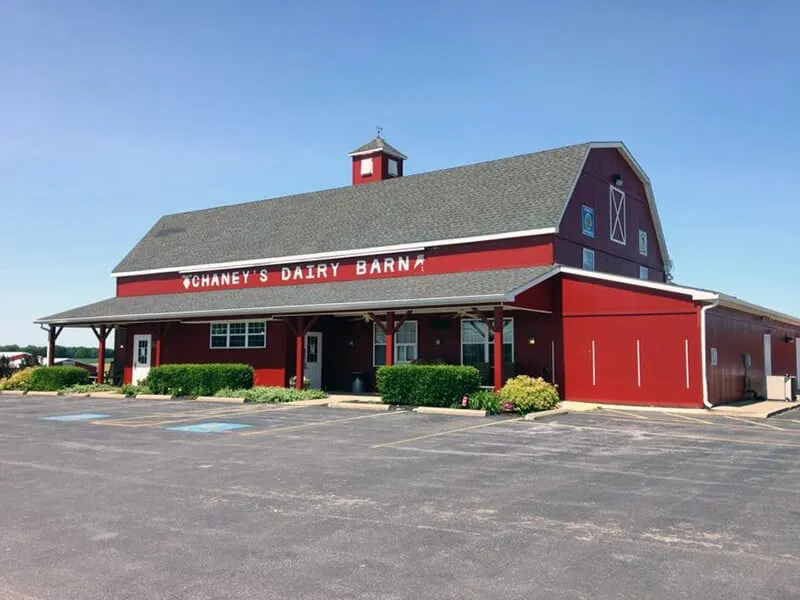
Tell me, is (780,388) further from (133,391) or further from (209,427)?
(133,391)

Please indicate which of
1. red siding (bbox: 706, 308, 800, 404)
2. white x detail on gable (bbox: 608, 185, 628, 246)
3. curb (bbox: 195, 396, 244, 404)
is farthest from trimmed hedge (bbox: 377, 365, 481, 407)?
white x detail on gable (bbox: 608, 185, 628, 246)

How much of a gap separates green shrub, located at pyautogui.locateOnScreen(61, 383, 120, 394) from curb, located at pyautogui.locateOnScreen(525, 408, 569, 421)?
17493mm

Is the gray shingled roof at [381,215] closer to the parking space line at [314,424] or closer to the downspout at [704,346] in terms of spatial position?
the downspout at [704,346]

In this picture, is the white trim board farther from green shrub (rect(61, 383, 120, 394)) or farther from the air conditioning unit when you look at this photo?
the air conditioning unit

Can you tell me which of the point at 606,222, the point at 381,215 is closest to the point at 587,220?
the point at 606,222

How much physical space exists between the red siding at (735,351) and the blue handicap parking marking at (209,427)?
42.3ft

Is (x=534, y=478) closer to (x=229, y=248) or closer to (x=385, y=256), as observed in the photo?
(x=385, y=256)

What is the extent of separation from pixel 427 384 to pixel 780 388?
39.0 ft

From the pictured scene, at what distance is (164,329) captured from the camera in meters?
28.3

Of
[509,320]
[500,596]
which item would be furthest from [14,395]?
[500,596]

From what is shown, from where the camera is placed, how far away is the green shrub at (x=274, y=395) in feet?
71.9

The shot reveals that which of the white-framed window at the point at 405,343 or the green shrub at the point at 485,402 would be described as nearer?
the green shrub at the point at 485,402

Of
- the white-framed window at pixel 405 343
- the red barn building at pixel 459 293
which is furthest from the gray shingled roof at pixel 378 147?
the white-framed window at pixel 405 343

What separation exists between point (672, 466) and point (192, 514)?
22.2 ft
